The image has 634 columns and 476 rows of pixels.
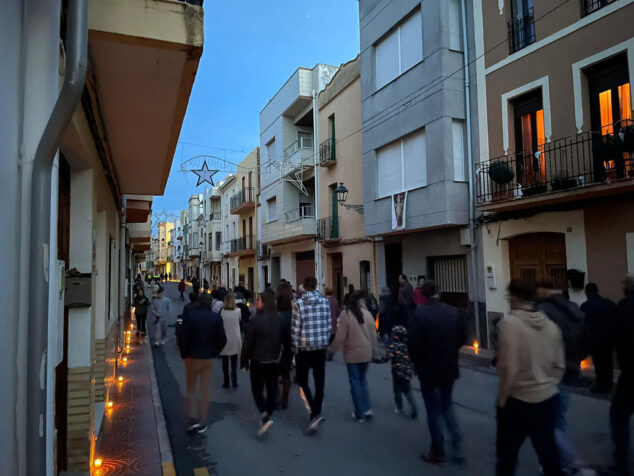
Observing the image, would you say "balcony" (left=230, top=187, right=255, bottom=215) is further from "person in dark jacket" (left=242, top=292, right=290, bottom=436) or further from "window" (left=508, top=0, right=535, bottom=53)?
"person in dark jacket" (left=242, top=292, right=290, bottom=436)

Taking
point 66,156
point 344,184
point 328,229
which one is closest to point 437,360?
point 66,156

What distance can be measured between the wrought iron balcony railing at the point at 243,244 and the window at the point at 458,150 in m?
20.3

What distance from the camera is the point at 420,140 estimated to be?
44.6ft

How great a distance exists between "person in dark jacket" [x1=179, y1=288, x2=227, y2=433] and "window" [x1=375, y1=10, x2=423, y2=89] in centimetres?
1054

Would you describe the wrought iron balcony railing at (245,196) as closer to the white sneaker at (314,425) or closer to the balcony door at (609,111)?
the balcony door at (609,111)

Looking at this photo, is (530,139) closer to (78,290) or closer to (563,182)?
(563,182)

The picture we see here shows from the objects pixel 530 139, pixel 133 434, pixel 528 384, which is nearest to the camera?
pixel 528 384

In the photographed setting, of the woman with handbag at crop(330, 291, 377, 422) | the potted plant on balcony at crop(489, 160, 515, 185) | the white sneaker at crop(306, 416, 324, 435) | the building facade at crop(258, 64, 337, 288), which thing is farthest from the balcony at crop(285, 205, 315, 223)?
the white sneaker at crop(306, 416, 324, 435)

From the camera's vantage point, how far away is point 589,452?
5.04 metres

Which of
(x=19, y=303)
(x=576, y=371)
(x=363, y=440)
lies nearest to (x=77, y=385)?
(x=19, y=303)

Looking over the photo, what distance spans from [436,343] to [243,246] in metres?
28.7

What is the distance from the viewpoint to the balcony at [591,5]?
30.6 feet

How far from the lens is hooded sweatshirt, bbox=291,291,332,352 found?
5.89 meters

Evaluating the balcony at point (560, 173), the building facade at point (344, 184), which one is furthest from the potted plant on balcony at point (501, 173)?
the building facade at point (344, 184)
